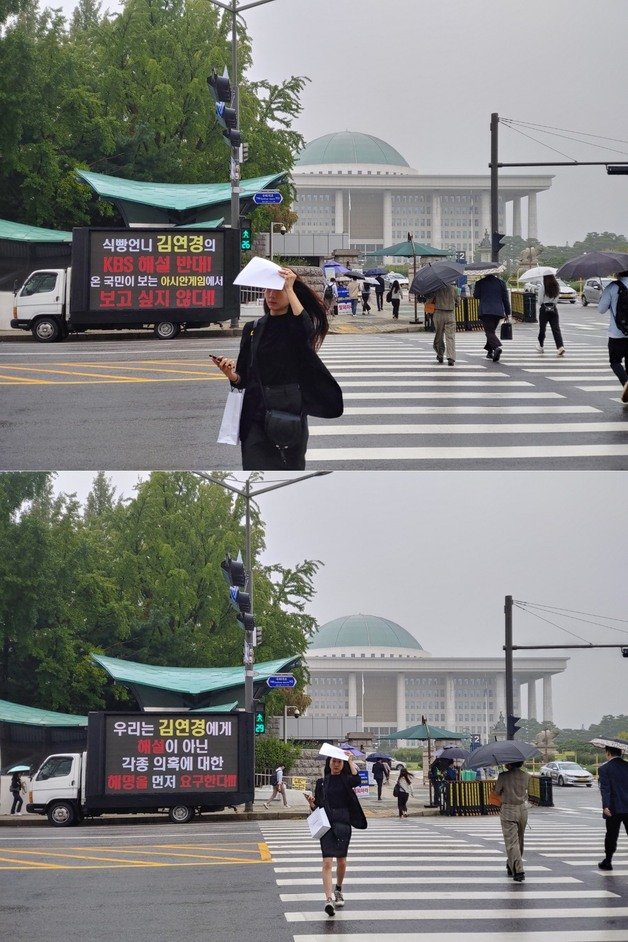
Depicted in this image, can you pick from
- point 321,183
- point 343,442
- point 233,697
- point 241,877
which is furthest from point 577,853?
point 321,183

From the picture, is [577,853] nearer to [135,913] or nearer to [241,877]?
[241,877]

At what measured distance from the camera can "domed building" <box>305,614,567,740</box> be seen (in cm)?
15112

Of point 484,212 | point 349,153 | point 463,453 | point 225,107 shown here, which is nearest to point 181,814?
point 463,453

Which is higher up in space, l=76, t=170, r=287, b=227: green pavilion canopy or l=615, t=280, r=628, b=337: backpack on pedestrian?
l=76, t=170, r=287, b=227: green pavilion canopy

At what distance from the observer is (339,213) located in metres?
174

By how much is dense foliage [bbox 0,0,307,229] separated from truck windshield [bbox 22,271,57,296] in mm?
A: 23134

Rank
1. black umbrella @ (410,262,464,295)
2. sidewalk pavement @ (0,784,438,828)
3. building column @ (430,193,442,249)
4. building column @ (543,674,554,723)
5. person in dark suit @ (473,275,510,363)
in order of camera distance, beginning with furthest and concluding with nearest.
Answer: building column @ (430,193,442,249) < building column @ (543,674,554,723) < sidewalk pavement @ (0,784,438,828) < person in dark suit @ (473,275,510,363) < black umbrella @ (410,262,464,295)

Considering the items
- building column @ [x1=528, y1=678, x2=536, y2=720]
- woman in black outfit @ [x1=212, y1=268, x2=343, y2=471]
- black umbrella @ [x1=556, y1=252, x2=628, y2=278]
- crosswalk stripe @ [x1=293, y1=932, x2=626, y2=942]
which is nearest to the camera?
crosswalk stripe @ [x1=293, y1=932, x2=626, y2=942]

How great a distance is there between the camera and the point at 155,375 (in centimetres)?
2661

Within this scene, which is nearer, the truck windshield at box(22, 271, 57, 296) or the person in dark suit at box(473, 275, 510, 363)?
the person in dark suit at box(473, 275, 510, 363)

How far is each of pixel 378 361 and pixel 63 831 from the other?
1150 cm

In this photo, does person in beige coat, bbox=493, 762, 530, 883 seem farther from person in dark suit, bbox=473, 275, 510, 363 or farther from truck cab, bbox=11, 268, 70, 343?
truck cab, bbox=11, 268, 70, 343

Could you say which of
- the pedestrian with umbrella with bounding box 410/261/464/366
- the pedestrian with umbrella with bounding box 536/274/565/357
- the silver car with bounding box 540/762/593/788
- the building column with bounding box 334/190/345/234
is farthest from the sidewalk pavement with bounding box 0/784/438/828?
the building column with bounding box 334/190/345/234

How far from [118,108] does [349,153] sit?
113 meters
